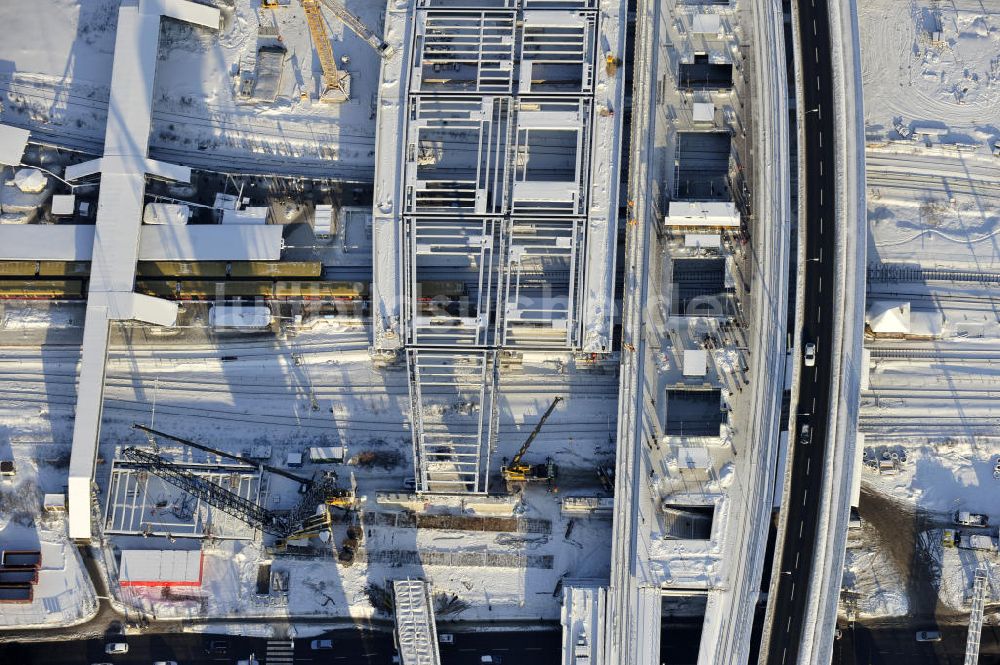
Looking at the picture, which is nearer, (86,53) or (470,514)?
(470,514)

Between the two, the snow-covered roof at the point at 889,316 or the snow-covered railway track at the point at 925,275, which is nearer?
the snow-covered roof at the point at 889,316

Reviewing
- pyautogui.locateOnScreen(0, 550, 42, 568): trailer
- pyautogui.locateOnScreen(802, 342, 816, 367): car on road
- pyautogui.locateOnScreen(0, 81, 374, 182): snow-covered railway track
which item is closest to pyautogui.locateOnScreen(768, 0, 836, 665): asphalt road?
pyautogui.locateOnScreen(802, 342, 816, 367): car on road

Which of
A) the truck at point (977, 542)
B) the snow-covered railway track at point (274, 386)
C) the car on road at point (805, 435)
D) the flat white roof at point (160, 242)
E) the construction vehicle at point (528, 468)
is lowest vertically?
the truck at point (977, 542)

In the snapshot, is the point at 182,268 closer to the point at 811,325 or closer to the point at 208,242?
the point at 208,242

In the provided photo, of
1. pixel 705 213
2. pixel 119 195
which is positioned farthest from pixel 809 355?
pixel 119 195

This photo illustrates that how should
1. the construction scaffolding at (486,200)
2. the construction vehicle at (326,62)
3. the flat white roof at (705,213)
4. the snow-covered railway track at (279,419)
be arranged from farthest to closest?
the construction vehicle at (326,62) < the snow-covered railway track at (279,419) < the construction scaffolding at (486,200) < the flat white roof at (705,213)

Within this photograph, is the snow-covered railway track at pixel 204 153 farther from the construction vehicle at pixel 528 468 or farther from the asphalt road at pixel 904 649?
the asphalt road at pixel 904 649

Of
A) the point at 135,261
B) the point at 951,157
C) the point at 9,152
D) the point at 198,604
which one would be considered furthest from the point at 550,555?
the point at 9,152

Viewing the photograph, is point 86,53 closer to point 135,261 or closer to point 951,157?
point 135,261

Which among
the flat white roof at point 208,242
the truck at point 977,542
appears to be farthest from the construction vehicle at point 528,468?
the truck at point 977,542
